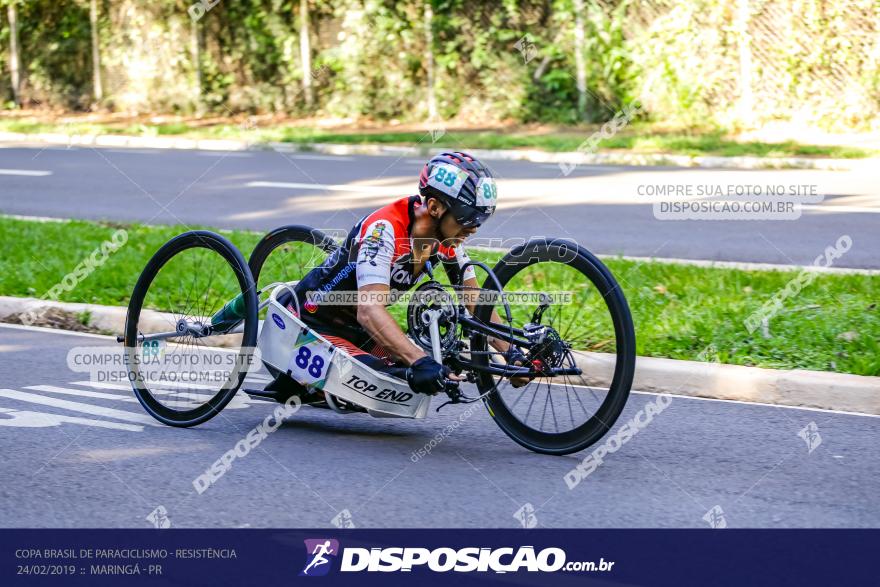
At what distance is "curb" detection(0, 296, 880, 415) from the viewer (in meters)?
5.99

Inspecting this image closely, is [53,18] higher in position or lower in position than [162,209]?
higher

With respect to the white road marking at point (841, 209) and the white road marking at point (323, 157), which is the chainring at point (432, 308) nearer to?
the white road marking at point (841, 209)

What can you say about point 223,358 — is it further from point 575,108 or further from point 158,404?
point 575,108

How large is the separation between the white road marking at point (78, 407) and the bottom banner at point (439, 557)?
1.55 metres

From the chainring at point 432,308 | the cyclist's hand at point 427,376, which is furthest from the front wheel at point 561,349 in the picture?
the cyclist's hand at point 427,376

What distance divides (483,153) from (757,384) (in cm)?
1248

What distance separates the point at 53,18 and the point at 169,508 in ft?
82.1

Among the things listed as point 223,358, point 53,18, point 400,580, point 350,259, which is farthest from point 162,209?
point 53,18

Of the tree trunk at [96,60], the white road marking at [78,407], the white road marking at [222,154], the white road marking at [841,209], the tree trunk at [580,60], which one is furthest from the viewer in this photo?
the tree trunk at [96,60]

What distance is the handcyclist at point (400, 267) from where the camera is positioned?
5.17 meters

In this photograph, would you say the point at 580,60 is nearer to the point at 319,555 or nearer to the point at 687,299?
the point at 687,299

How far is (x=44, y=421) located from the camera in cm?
572

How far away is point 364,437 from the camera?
5.60 metres

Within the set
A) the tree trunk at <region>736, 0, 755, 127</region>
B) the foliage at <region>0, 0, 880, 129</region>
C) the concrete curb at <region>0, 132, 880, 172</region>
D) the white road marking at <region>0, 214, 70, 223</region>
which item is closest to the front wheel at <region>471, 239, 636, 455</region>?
the white road marking at <region>0, 214, 70, 223</region>
